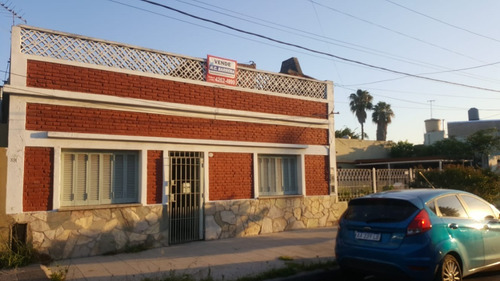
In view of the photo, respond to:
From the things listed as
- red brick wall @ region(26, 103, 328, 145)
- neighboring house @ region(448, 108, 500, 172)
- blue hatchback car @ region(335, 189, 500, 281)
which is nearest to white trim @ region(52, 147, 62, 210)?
red brick wall @ region(26, 103, 328, 145)

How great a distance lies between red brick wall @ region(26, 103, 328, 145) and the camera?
7816 millimetres

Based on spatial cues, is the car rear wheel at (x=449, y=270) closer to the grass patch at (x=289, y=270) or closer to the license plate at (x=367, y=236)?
the license plate at (x=367, y=236)

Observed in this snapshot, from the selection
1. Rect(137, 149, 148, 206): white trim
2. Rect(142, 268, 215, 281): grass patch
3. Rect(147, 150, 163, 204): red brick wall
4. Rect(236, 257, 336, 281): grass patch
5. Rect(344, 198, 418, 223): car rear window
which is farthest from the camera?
Rect(147, 150, 163, 204): red brick wall

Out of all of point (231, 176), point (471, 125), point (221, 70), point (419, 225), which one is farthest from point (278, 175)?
point (471, 125)

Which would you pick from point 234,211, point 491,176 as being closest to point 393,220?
point 234,211

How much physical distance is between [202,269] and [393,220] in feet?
10.8

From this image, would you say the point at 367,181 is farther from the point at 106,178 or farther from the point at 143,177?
the point at 106,178

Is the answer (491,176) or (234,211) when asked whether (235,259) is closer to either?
(234,211)

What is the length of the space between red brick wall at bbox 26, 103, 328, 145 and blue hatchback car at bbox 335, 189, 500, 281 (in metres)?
4.59

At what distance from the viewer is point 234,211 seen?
399 inches

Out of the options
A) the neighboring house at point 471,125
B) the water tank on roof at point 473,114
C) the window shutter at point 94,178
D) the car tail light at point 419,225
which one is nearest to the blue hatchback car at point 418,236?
the car tail light at point 419,225

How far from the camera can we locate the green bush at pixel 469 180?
11.3 metres

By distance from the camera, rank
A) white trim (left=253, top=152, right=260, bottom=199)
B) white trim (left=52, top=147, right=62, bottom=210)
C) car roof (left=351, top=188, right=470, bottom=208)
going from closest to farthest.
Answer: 1. car roof (left=351, top=188, right=470, bottom=208)
2. white trim (left=52, top=147, right=62, bottom=210)
3. white trim (left=253, top=152, right=260, bottom=199)

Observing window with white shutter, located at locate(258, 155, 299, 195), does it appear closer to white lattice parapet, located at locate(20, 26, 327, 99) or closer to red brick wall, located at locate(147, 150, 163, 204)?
white lattice parapet, located at locate(20, 26, 327, 99)
